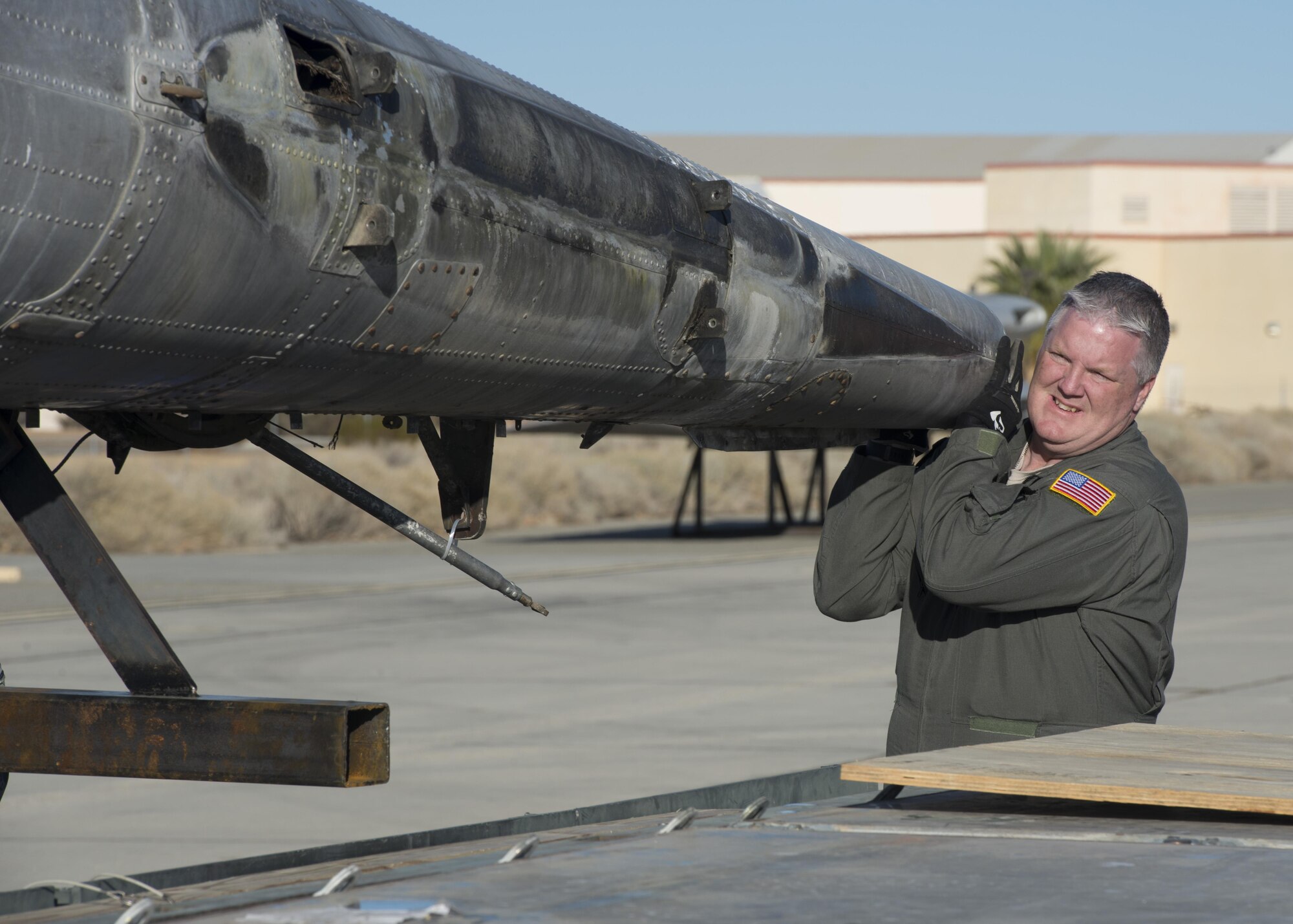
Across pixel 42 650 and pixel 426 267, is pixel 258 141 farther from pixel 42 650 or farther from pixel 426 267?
pixel 42 650

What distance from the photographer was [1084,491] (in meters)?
3.76

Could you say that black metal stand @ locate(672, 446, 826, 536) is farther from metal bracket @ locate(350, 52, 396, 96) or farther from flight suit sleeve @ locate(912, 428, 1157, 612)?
metal bracket @ locate(350, 52, 396, 96)

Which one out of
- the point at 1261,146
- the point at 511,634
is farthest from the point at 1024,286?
the point at 511,634

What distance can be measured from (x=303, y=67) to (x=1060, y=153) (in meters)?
88.3

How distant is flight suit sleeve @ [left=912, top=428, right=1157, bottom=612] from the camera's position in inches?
145

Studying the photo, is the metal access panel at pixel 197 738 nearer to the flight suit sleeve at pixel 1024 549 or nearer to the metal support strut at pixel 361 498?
the metal support strut at pixel 361 498

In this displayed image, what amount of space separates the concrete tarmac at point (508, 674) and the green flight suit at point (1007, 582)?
13.6 feet

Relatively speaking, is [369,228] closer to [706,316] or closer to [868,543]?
[706,316]

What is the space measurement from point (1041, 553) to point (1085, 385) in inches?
18.7

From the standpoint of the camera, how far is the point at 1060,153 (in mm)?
87750

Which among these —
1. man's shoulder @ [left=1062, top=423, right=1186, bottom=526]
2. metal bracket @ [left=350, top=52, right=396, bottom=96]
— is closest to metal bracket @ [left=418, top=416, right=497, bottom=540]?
metal bracket @ [left=350, top=52, right=396, bottom=96]

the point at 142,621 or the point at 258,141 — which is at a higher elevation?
the point at 258,141

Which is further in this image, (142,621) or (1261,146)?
(1261,146)

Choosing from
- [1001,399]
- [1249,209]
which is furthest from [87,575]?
[1249,209]
